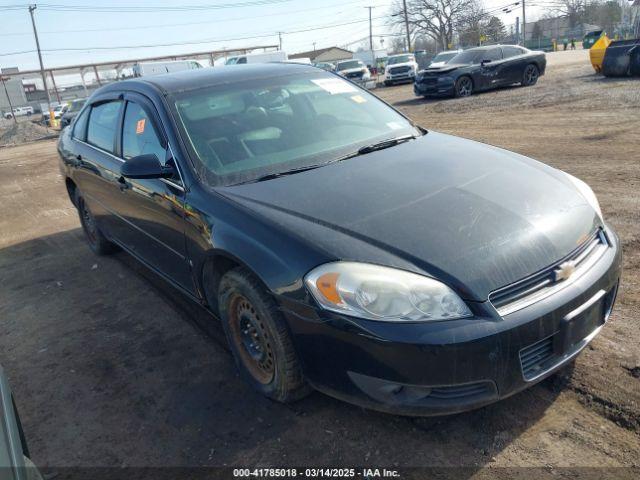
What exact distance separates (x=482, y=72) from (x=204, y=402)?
16.4m

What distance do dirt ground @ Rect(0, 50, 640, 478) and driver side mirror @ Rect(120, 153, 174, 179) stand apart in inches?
46.1

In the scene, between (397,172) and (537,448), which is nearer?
(537,448)

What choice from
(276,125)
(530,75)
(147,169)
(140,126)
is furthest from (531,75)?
(147,169)

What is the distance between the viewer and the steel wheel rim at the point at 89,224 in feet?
17.4

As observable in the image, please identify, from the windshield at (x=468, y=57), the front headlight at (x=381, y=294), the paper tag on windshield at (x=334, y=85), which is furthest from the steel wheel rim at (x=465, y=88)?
the front headlight at (x=381, y=294)

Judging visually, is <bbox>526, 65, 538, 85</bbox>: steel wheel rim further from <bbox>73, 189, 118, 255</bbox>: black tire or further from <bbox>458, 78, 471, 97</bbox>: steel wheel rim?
<bbox>73, 189, 118, 255</bbox>: black tire

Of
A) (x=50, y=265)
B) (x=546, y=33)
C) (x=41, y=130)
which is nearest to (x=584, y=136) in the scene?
(x=50, y=265)

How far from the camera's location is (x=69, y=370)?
3.38 meters

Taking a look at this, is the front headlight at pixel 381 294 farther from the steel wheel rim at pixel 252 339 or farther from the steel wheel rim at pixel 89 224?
the steel wheel rim at pixel 89 224

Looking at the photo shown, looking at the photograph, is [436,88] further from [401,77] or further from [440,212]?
[440,212]

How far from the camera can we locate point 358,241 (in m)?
2.29

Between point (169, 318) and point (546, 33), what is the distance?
95477 mm

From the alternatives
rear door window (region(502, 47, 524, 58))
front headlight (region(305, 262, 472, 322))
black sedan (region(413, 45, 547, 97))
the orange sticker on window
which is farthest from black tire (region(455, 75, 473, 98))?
front headlight (region(305, 262, 472, 322))

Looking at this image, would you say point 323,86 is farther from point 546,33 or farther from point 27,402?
point 546,33
